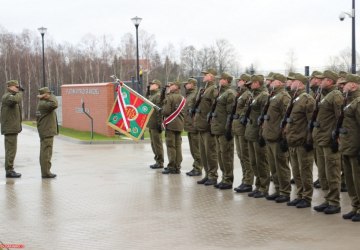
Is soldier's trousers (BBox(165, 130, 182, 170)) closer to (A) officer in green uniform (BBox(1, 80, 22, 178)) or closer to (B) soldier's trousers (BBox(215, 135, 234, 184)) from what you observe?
(B) soldier's trousers (BBox(215, 135, 234, 184))

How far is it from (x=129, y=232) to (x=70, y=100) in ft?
82.1

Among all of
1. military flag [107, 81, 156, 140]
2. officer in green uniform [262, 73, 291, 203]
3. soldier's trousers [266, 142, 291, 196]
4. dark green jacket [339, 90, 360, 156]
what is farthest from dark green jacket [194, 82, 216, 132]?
dark green jacket [339, 90, 360, 156]

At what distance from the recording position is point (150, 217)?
9992 millimetres

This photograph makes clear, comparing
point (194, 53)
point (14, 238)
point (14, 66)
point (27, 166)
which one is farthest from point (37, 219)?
point (194, 53)

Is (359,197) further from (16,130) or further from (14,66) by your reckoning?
(14,66)

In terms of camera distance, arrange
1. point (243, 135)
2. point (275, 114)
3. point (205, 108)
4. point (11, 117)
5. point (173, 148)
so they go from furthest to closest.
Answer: point (173, 148), point (11, 117), point (205, 108), point (243, 135), point (275, 114)

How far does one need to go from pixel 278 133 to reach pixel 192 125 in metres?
3.72

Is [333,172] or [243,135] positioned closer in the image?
[333,172]

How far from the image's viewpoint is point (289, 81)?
437 inches

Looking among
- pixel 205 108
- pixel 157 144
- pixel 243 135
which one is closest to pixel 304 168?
pixel 243 135

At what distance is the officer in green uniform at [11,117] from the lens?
14.6 m

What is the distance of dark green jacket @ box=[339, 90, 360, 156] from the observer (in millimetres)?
9086

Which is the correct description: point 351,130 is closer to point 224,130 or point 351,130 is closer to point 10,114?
point 224,130

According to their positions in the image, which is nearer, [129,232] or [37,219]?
[129,232]
